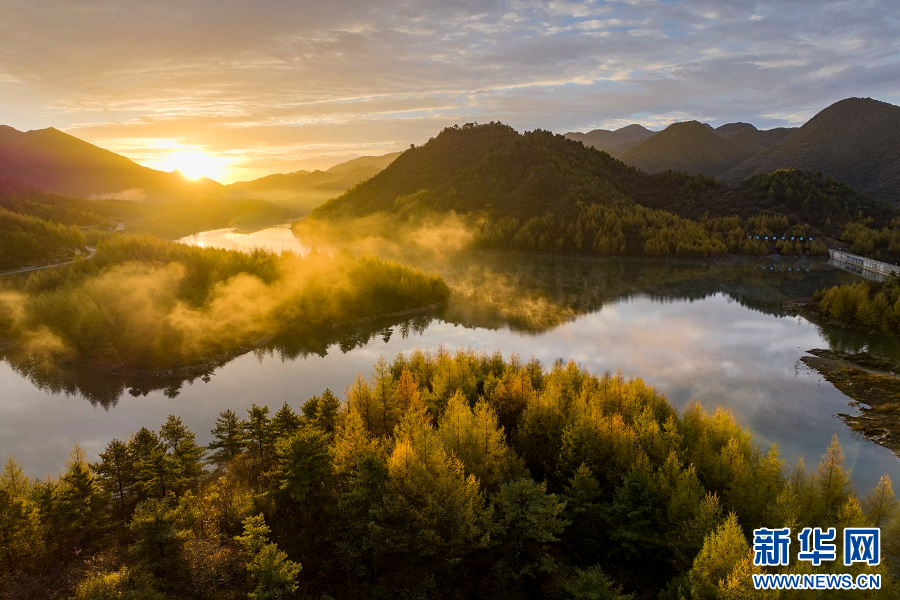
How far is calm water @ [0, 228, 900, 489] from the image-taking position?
49188mm

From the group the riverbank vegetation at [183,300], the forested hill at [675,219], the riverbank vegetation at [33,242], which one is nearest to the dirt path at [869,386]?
the riverbank vegetation at [183,300]

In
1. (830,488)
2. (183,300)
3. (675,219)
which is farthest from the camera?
(675,219)

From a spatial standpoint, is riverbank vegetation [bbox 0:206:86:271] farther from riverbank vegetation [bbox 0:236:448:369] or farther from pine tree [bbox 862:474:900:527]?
pine tree [bbox 862:474:900:527]

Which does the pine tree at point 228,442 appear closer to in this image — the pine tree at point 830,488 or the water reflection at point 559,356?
the water reflection at point 559,356

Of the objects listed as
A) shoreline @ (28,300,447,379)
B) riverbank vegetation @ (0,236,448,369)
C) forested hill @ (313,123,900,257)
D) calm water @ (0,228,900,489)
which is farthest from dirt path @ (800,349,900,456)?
forested hill @ (313,123,900,257)

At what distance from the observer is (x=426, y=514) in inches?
1118

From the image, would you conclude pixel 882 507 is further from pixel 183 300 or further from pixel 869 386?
pixel 183 300

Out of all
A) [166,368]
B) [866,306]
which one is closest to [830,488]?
[866,306]

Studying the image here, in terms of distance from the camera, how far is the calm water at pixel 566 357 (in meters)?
49.2

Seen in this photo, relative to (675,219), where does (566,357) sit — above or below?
below

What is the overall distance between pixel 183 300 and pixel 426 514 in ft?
227

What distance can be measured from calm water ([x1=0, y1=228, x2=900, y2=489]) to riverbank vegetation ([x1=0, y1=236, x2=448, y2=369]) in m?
4.72

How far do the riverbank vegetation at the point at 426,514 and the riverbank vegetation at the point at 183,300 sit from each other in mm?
38198

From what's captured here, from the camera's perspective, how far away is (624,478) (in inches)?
1235
